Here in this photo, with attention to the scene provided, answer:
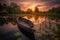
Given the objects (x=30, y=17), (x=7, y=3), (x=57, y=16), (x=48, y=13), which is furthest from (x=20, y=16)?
(x=57, y=16)

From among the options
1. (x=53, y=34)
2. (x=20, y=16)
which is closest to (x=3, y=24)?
(x=20, y=16)

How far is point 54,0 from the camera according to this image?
2.07 metres

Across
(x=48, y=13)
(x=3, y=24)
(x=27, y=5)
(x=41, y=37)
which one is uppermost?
(x=27, y=5)

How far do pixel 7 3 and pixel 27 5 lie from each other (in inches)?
13.4

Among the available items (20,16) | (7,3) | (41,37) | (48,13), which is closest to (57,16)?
(48,13)

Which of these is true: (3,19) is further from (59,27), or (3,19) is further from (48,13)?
(59,27)

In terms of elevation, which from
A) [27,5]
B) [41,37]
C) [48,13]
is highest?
[27,5]

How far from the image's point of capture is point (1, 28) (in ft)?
6.57

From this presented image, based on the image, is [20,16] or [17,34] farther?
[20,16]

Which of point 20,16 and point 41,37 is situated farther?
point 20,16

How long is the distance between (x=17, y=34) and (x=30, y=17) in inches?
14.1

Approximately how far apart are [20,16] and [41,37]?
52cm

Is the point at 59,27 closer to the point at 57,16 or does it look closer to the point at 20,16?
the point at 57,16

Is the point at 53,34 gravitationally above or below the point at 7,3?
below
